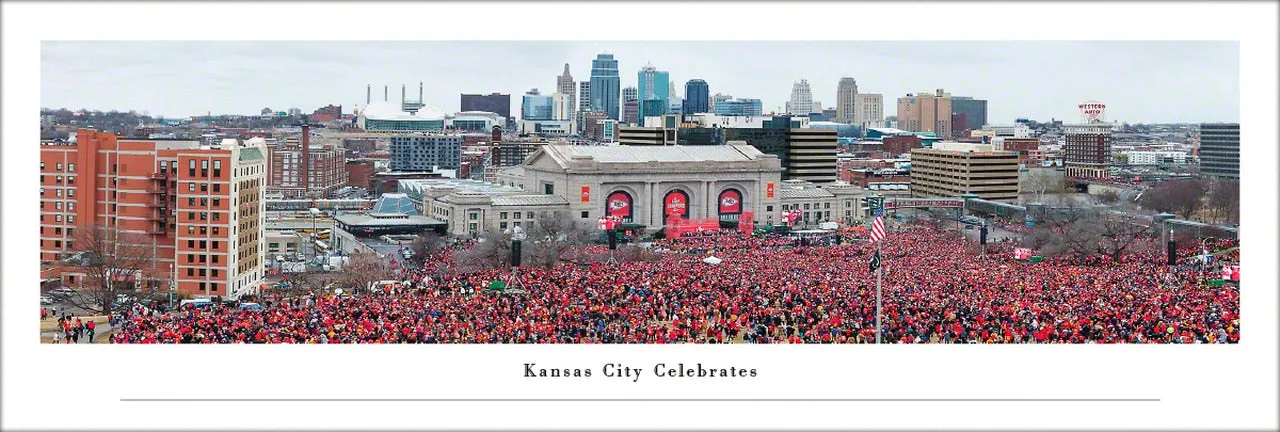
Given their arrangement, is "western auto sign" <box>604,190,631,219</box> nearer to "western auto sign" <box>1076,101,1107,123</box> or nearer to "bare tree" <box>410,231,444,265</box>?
"bare tree" <box>410,231,444,265</box>

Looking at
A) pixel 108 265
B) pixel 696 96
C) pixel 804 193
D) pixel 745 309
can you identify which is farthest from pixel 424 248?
pixel 696 96

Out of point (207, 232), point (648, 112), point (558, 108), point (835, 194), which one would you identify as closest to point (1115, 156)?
point (648, 112)

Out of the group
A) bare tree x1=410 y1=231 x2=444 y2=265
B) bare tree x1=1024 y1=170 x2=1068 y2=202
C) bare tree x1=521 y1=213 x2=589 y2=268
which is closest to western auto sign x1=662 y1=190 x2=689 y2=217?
bare tree x1=521 y1=213 x2=589 y2=268

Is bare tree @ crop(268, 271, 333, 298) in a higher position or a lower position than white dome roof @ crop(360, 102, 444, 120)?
lower

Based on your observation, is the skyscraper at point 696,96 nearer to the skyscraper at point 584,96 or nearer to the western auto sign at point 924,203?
the skyscraper at point 584,96

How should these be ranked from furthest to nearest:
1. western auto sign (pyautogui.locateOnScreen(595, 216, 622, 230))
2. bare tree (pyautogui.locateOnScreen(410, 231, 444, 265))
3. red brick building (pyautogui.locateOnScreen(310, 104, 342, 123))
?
1. red brick building (pyautogui.locateOnScreen(310, 104, 342, 123))
2. western auto sign (pyautogui.locateOnScreen(595, 216, 622, 230))
3. bare tree (pyautogui.locateOnScreen(410, 231, 444, 265))

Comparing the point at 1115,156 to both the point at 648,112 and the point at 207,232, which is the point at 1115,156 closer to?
the point at 648,112

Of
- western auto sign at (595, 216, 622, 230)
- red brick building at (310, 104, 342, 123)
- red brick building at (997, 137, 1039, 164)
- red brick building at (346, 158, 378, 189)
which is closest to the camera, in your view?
western auto sign at (595, 216, 622, 230)
